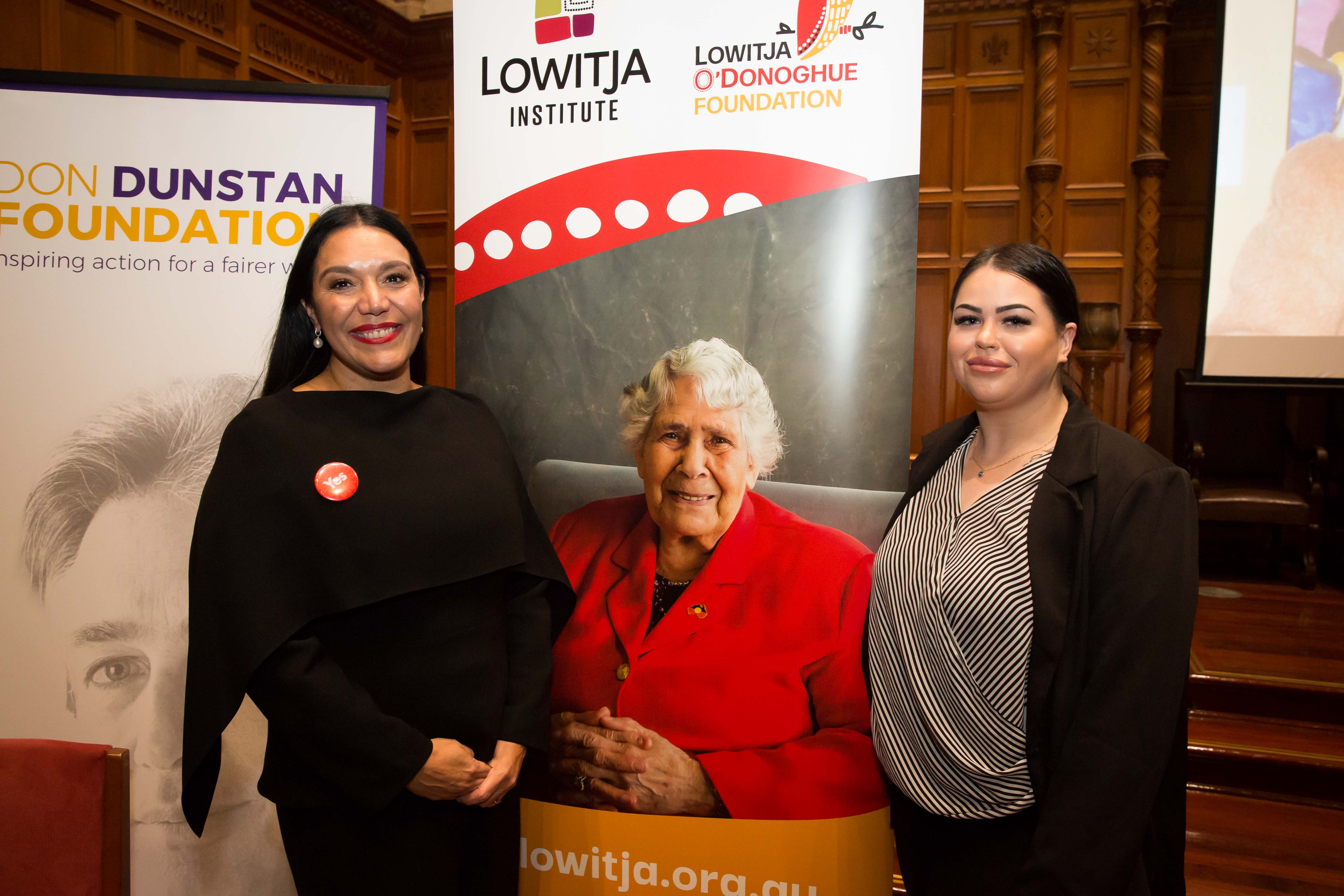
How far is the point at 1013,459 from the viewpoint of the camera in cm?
130

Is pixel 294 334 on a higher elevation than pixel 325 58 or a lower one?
lower

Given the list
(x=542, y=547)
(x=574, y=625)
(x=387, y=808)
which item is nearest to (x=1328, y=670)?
(x=574, y=625)

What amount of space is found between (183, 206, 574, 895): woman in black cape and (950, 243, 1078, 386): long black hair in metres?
0.90

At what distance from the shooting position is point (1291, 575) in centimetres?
429

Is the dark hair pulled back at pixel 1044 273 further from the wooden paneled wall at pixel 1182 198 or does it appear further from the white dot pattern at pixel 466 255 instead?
the wooden paneled wall at pixel 1182 198

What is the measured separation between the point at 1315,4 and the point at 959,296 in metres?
4.35

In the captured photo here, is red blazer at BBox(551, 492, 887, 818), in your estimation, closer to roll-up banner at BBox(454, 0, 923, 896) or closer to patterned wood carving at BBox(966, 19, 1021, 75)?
roll-up banner at BBox(454, 0, 923, 896)

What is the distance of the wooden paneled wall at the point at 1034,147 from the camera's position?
202 inches

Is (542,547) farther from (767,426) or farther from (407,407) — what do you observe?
(767,426)

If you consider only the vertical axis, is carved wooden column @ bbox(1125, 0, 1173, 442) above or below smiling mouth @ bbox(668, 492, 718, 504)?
above

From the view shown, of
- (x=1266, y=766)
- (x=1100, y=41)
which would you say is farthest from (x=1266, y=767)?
(x=1100, y=41)

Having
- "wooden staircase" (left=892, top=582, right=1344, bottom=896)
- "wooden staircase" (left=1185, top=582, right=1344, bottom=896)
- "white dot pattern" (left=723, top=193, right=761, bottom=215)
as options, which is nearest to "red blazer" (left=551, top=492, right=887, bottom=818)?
"white dot pattern" (left=723, top=193, right=761, bottom=215)

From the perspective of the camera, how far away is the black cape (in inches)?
45.9

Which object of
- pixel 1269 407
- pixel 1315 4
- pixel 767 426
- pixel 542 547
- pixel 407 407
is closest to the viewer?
pixel 407 407
